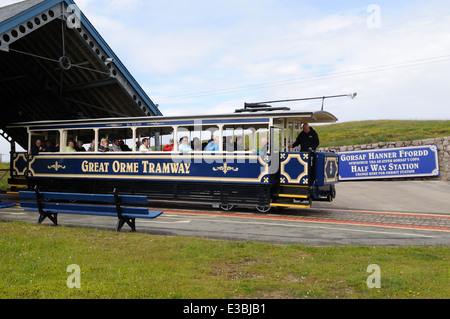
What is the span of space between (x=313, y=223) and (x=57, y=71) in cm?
1341

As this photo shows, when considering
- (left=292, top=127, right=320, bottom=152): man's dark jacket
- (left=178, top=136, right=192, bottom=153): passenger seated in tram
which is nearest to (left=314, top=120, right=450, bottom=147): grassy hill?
(left=292, top=127, right=320, bottom=152): man's dark jacket

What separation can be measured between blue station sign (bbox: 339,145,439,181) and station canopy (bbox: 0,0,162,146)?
11124 millimetres

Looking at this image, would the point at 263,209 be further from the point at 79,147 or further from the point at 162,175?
the point at 79,147

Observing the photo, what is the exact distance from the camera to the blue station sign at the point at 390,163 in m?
22.3

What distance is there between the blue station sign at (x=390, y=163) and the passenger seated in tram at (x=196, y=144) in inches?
514

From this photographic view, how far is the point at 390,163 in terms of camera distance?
917 inches

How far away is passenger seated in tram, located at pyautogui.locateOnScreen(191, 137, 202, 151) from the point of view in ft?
45.8

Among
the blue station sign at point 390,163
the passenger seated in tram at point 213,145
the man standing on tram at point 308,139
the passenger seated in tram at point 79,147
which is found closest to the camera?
the man standing on tram at point 308,139

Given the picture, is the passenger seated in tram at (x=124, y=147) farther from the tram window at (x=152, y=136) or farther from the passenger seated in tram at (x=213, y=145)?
the passenger seated in tram at (x=213, y=145)

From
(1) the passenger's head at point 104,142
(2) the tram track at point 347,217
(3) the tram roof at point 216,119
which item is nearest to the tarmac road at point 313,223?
(2) the tram track at point 347,217
